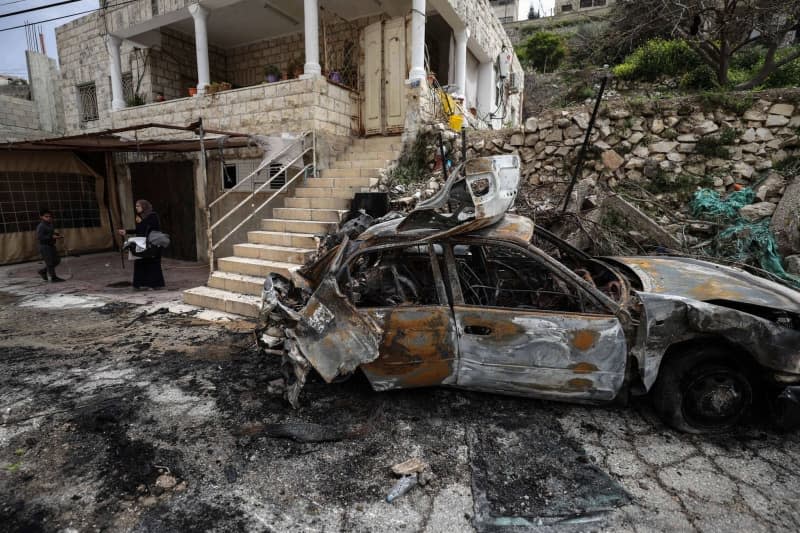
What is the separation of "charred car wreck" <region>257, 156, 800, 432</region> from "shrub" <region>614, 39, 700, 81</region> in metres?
13.6

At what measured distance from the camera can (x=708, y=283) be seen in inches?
123

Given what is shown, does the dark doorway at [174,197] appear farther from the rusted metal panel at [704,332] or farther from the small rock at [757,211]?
the small rock at [757,211]

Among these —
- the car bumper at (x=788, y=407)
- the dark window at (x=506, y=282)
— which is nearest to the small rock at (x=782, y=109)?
the dark window at (x=506, y=282)

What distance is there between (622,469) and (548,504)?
0.63 meters

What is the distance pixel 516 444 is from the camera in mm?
2867

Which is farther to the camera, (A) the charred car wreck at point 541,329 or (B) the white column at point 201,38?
(B) the white column at point 201,38

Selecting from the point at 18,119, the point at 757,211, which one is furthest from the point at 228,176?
the point at 18,119

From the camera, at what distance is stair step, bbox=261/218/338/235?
6980 millimetres

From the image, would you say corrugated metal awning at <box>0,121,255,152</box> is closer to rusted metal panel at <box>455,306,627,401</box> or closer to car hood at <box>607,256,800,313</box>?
rusted metal panel at <box>455,306,627,401</box>

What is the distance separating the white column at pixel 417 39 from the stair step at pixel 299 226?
160 inches

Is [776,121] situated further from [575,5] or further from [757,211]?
[575,5]

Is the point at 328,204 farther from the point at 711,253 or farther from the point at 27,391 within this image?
the point at 711,253

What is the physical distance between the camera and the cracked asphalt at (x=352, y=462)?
2289mm

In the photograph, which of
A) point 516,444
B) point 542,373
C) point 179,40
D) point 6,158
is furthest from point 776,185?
point 6,158
